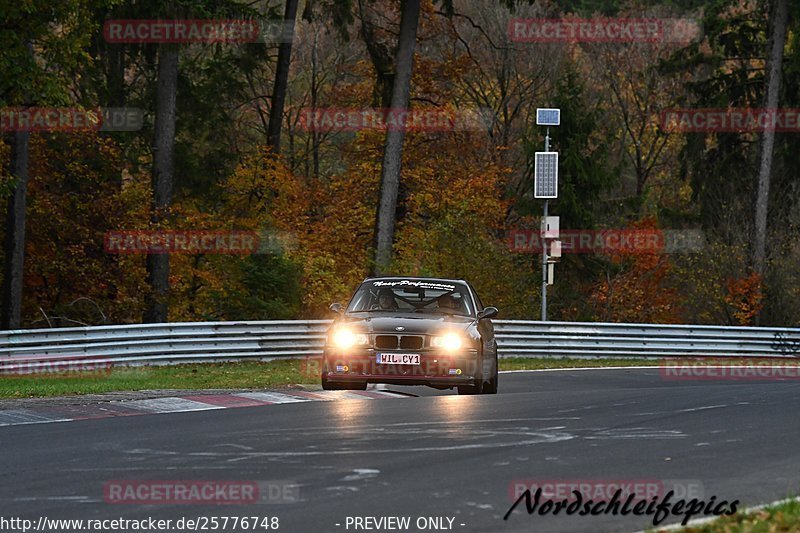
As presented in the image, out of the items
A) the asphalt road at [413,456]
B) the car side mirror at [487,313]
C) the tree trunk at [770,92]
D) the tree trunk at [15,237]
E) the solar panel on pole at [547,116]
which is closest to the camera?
the asphalt road at [413,456]

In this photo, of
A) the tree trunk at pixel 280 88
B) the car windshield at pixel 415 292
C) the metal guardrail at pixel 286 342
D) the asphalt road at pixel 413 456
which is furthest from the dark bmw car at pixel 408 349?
the tree trunk at pixel 280 88

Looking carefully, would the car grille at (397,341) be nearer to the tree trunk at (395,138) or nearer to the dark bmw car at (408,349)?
the dark bmw car at (408,349)

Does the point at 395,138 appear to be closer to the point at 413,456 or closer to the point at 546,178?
the point at 546,178

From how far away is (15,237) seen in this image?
36.6 meters

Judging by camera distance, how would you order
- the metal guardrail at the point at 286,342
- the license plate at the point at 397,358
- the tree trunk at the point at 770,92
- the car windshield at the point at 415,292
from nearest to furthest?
Answer: the license plate at the point at 397,358 → the car windshield at the point at 415,292 → the metal guardrail at the point at 286,342 → the tree trunk at the point at 770,92

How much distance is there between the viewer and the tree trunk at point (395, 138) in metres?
40.9

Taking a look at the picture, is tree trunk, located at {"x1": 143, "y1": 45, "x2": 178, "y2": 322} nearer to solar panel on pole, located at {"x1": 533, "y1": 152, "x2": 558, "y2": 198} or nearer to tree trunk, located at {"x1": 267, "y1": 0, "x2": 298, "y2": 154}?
solar panel on pole, located at {"x1": 533, "y1": 152, "x2": 558, "y2": 198}

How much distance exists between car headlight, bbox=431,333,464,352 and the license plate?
301mm

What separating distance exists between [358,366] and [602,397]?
3.56 metres

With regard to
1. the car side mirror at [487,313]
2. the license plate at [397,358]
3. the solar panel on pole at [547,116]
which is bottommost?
the license plate at [397,358]

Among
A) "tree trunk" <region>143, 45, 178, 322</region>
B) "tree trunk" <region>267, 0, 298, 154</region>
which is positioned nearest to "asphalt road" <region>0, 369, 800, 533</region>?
"tree trunk" <region>143, 45, 178, 322</region>

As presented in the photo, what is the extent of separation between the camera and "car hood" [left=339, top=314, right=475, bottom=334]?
18375mm

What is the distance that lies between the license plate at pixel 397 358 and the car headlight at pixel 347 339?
0.31 metres

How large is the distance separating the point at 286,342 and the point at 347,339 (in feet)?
37.5
